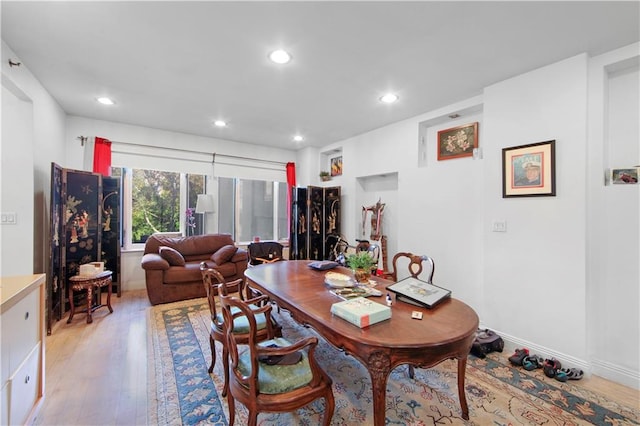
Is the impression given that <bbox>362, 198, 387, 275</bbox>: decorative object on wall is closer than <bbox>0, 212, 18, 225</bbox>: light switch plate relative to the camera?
No

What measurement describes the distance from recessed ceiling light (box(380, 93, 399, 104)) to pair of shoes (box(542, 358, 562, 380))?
2.96m

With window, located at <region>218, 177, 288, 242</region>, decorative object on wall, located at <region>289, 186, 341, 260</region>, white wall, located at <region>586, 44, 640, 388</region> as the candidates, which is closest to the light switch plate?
window, located at <region>218, 177, 288, 242</region>

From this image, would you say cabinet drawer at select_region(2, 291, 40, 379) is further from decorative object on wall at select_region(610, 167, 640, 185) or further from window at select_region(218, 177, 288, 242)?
decorative object on wall at select_region(610, 167, 640, 185)

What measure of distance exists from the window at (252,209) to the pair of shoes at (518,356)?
4.44 metres

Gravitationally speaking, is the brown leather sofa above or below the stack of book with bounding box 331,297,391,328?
below

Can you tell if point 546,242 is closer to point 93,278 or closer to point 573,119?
point 573,119

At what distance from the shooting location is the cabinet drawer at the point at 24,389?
57.7 inches

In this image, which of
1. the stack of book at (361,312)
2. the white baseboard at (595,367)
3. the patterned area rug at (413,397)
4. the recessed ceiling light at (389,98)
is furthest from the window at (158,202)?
the white baseboard at (595,367)

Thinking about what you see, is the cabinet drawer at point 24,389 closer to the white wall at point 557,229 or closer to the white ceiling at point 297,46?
the white ceiling at point 297,46

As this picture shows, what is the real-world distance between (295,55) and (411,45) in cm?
96

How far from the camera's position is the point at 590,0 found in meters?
1.74

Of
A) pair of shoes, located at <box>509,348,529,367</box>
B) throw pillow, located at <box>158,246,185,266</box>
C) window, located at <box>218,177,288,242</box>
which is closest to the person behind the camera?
pair of shoes, located at <box>509,348,529,367</box>

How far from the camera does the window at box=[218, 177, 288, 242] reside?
5.43 meters

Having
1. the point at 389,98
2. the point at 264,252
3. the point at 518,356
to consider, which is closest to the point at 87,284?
the point at 264,252
